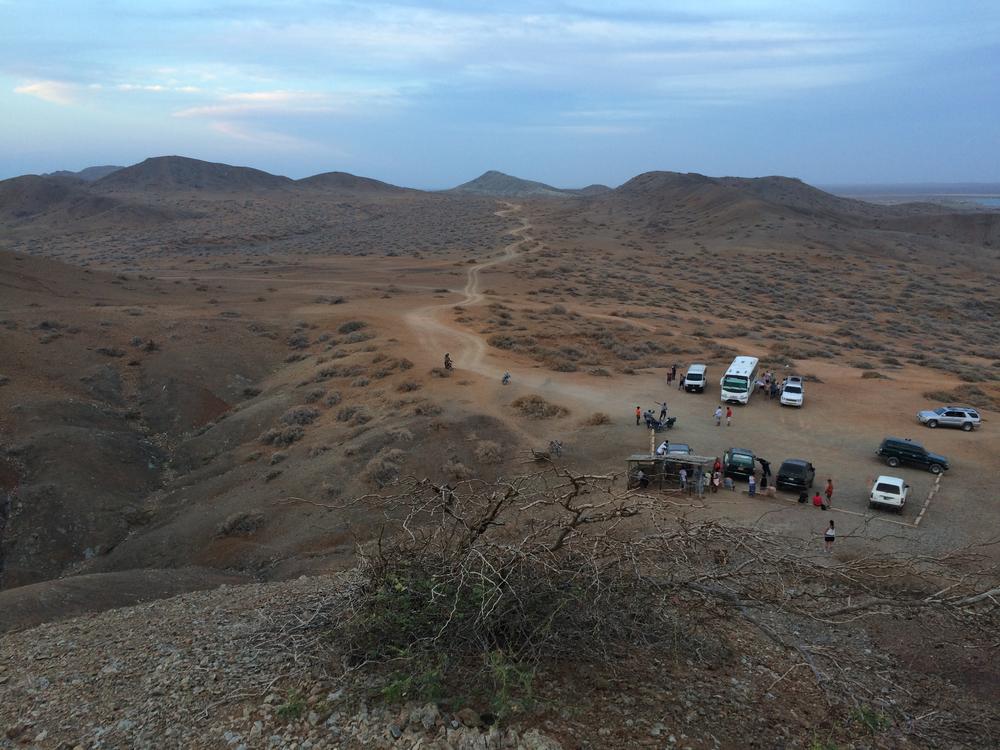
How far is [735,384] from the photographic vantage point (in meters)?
28.5

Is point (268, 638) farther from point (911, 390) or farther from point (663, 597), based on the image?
point (911, 390)

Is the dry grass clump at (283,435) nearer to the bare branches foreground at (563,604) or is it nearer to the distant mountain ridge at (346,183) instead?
the bare branches foreground at (563,604)

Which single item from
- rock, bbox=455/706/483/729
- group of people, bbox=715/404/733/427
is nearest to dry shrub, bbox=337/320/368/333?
group of people, bbox=715/404/733/427

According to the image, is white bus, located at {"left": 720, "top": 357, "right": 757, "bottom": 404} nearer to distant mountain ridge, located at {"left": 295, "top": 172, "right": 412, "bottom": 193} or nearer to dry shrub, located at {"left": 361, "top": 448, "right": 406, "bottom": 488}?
dry shrub, located at {"left": 361, "top": 448, "right": 406, "bottom": 488}

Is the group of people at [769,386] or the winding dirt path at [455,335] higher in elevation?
the winding dirt path at [455,335]

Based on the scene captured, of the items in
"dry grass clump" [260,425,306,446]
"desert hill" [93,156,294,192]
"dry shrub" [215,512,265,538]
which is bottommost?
"dry shrub" [215,512,265,538]

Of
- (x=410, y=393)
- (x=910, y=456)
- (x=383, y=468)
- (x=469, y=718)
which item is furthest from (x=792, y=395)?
(x=469, y=718)

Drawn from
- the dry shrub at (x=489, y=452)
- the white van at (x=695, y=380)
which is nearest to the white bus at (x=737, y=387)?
the white van at (x=695, y=380)

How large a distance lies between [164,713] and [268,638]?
1.56 meters

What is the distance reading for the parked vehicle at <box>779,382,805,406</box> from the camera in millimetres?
28094

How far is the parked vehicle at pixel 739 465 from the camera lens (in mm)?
20547

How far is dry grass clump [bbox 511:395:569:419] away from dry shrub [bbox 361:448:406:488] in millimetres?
6266

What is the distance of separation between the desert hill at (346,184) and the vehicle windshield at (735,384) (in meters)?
164

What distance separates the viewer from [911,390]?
30.7 m
